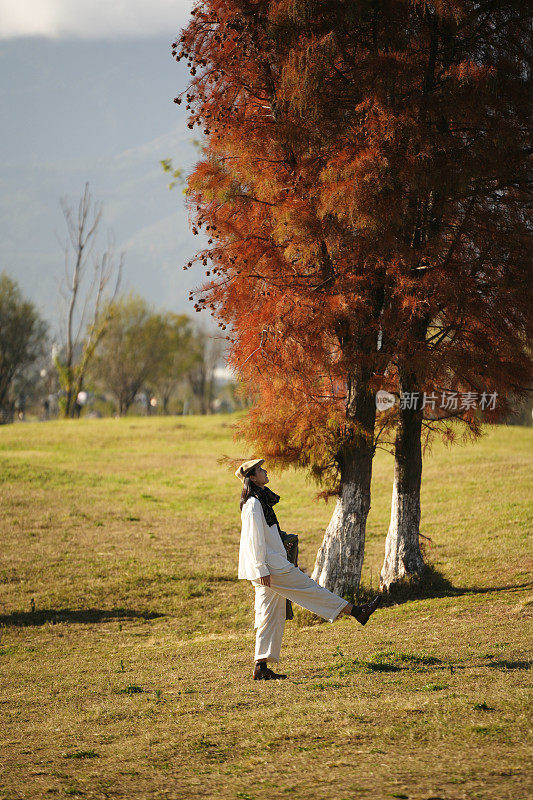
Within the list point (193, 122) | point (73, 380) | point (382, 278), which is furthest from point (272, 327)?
point (73, 380)

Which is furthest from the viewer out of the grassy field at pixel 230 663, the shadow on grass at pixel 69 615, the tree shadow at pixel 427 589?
the shadow on grass at pixel 69 615

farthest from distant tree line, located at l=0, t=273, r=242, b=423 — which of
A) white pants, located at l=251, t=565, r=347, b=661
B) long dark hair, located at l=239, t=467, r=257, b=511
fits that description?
white pants, located at l=251, t=565, r=347, b=661

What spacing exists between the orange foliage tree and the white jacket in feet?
10.0

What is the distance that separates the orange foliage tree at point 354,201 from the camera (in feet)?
29.0

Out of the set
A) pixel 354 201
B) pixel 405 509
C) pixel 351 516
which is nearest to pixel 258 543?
pixel 354 201

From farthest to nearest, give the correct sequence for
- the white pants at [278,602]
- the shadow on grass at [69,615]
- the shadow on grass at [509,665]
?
the shadow on grass at [69,615], the white pants at [278,602], the shadow on grass at [509,665]

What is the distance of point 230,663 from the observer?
8.05 m

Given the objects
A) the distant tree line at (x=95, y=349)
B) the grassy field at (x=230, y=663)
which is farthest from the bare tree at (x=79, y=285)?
the grassy field at (x=230, y=663)

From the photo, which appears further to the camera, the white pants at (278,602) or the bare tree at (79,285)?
the bare tree at (79,285)

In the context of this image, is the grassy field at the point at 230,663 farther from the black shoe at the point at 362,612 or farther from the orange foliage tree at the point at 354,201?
the orange foliage tree at the point at 354,201

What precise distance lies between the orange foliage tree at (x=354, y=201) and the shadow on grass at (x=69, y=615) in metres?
2.92

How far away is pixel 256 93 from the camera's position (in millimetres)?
9672

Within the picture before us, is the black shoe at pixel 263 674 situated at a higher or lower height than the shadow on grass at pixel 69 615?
higher

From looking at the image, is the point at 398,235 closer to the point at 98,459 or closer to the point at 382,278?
the point at 382,278
